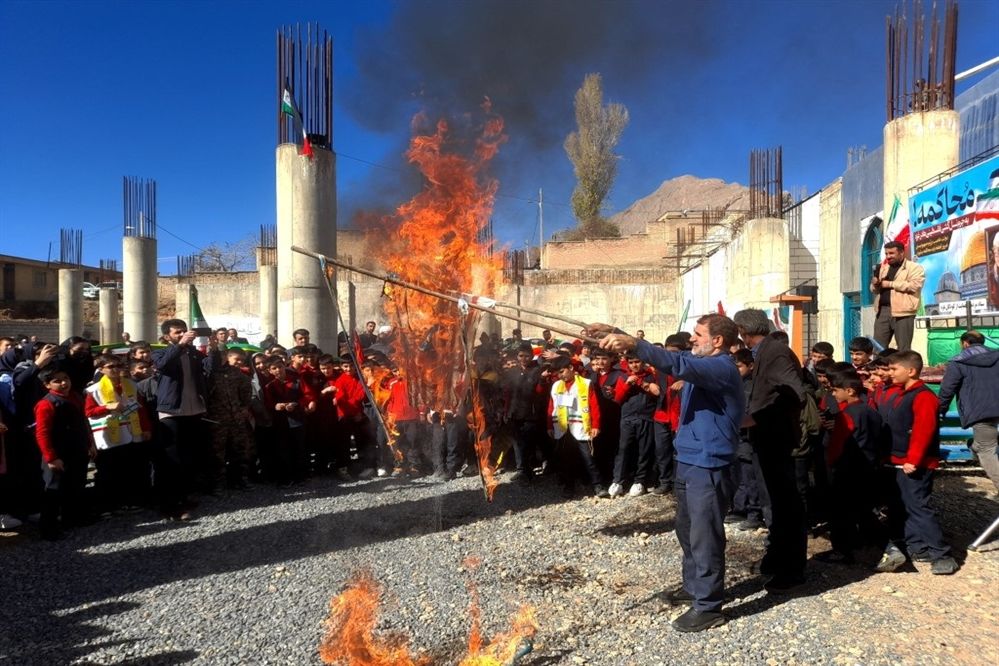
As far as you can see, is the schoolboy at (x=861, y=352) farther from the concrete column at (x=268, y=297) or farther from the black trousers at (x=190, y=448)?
the concrete column at (x=268, y=297)

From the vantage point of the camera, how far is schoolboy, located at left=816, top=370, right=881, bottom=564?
598 cm

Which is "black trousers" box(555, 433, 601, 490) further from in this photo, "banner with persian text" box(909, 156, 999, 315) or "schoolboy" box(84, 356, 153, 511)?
"banner with persian text" box(909, 156, 999, 315)

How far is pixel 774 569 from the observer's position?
17.6 ft

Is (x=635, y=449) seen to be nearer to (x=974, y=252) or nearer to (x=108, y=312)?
(x=974, y=252)

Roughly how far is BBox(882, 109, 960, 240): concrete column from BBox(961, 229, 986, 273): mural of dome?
1.91 metres

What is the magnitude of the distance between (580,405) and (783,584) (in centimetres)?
385

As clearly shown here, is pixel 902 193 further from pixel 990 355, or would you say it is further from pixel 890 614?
pixel 890 614

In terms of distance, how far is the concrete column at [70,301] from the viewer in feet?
88.3

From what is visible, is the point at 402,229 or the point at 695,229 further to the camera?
the point at 695,229

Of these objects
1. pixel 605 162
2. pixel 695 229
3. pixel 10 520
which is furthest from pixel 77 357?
pixel 695 229

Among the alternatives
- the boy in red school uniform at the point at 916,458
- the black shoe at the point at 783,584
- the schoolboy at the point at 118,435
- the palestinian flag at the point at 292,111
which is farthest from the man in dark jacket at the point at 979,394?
the palestinian flag at the point at 292,111

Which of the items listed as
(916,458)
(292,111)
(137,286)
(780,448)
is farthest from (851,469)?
(137,286)

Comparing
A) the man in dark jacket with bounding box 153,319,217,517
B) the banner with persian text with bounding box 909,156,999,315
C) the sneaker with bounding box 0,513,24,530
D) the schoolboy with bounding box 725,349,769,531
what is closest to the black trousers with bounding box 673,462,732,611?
the schoolboy with bounding box 725,349,769,531

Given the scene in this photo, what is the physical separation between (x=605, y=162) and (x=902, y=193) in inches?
1019
